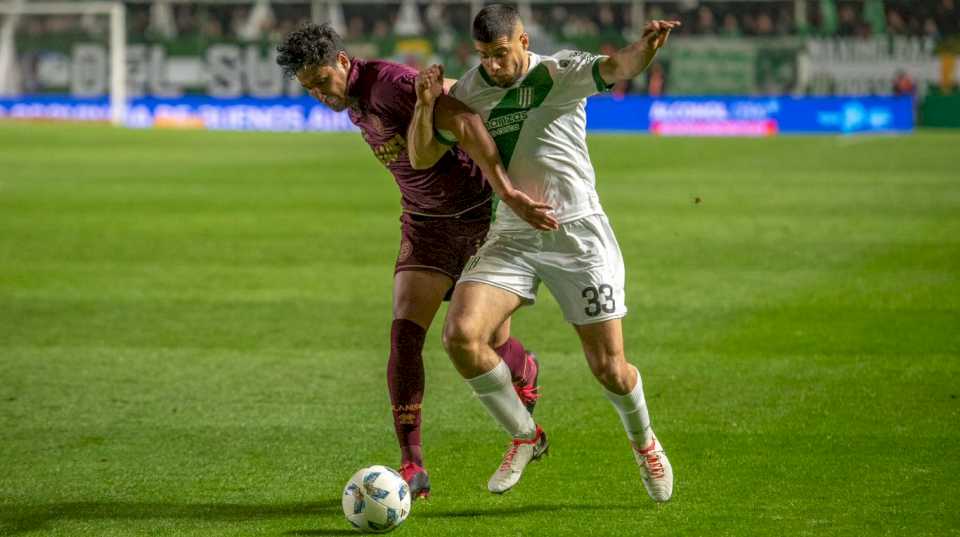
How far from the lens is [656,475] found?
5.63 meters

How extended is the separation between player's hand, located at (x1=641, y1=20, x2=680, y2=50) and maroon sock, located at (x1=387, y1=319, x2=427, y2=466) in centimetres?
155

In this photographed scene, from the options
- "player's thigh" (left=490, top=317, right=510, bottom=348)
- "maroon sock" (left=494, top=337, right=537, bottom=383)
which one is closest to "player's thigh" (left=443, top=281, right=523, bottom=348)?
"player's thigh" (left=490, top=317, right=510, bottom=348)

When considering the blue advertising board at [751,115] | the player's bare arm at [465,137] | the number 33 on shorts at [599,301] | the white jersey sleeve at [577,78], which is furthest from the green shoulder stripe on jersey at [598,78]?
the blue advertising board at [751,115]

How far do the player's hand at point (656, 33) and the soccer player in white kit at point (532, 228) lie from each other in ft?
0.60

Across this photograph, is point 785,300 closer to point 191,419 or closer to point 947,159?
point 191,419

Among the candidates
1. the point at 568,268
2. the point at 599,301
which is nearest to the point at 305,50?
the point at 568,268

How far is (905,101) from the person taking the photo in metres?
33.7

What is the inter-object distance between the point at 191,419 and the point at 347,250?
6.64 metres

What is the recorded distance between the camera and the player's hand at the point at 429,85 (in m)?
5.44

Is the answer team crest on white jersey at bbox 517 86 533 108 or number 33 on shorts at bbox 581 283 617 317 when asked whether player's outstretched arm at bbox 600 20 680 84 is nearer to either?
team crest on white jersey at bbox 517 86 533 108

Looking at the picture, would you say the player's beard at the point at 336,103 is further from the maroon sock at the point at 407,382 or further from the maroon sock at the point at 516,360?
the maroon sock at the point at 516,360

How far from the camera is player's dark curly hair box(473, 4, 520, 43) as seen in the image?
5.42 metres

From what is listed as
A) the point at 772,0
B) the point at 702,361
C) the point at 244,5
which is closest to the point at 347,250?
the point at 702,361

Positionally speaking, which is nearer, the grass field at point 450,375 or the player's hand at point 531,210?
the player's hand at point 531,210
